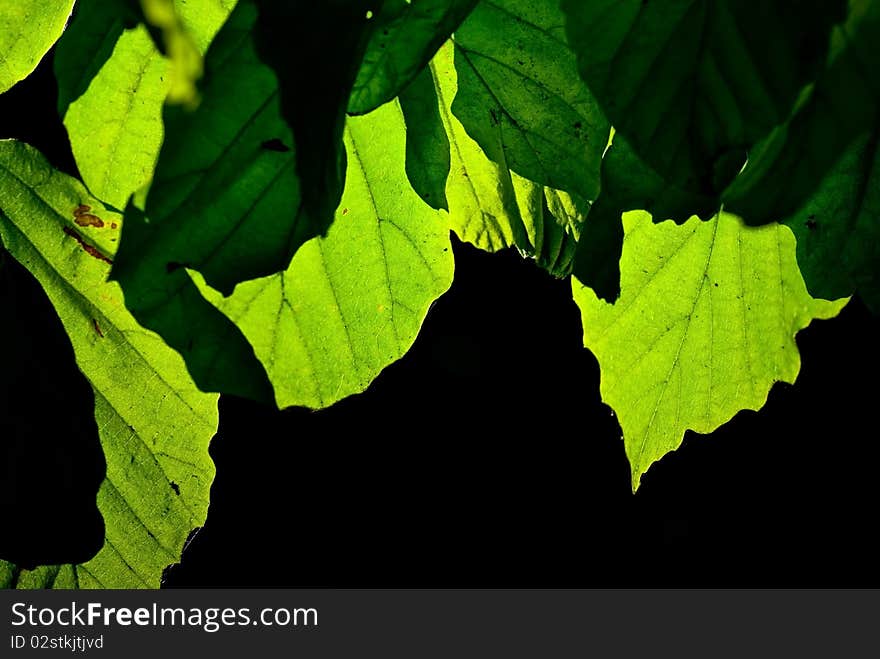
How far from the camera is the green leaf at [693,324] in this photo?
1.67 ft

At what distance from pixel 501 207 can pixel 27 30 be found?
10.1 inches

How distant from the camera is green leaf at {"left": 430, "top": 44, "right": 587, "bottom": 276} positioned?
50 centimetres

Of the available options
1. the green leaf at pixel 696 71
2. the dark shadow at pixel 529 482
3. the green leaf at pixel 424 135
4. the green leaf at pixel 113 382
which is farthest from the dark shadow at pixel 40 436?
the dark shadow at pixel 529 482

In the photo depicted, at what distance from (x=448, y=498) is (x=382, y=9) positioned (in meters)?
2.41

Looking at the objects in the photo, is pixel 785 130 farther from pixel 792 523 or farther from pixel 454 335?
pixel 792 523

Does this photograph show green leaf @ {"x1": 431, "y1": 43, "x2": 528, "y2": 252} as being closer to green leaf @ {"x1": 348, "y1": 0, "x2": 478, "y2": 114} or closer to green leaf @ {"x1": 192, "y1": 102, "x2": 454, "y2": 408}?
green leaf @ {"x1": 192, "y1": 102, "x2": 454, "y2": 408}

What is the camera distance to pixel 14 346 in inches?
19.9

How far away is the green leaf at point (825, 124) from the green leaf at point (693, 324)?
16 cm

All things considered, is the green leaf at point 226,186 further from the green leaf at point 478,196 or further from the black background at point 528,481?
the black background at point 528,481

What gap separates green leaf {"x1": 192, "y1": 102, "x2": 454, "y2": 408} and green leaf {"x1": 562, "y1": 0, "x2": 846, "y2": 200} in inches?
5.6

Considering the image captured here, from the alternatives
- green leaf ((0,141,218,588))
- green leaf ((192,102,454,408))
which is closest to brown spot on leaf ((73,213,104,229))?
green leaf ((0,141,218,588))

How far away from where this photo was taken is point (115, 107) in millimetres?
412

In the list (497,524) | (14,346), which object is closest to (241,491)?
(497,524)

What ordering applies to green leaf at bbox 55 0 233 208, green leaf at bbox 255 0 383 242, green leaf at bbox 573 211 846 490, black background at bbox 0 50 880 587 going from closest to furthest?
green leaf at bbox 255 0 383 242 → green leaf at bbox 55 0 233 208 → green leaf at bbox 573 211 846 490 → black background at bbox 0 50 880 587
